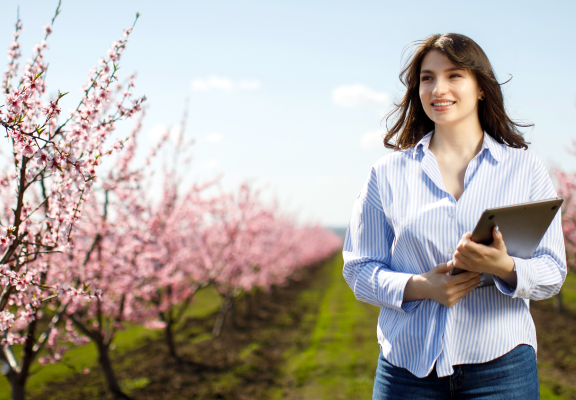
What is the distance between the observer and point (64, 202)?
8.31ft

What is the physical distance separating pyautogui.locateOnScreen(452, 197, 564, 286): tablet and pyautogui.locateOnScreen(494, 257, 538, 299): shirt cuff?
0.21 feet

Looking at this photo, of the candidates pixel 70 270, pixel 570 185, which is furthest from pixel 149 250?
pixel 570 185

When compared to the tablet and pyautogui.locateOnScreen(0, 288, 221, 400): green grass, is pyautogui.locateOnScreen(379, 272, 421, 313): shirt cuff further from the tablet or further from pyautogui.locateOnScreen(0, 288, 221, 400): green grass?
pyautogui.locateOnScreen(0, 288, 221, 400): green grass

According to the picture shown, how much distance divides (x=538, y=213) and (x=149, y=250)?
264 inches

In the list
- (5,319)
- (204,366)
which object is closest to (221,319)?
(204,366)

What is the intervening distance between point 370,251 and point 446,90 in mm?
758

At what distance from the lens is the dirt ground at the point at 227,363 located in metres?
6.45

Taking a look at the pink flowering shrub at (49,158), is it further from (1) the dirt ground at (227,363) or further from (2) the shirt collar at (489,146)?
(1) the dirt ground at (227,363)

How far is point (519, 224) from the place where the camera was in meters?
1.45

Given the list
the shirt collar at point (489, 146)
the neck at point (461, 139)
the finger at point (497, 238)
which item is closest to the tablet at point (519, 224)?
the finger at point (497, 238)

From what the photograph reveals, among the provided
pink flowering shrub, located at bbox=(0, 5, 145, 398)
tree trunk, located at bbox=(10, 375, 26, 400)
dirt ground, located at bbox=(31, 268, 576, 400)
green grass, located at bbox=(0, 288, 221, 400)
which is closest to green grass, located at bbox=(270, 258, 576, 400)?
dirt ground, located at bbox=(31, 268, 576, 400)

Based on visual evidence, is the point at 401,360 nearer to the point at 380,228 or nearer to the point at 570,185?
the point at 380,228

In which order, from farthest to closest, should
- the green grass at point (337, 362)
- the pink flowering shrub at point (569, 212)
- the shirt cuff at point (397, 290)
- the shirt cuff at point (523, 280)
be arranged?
1. the pink flowering shrub at point (569, 212)
2. the green grass at point (337, 362)
3. the shirt cuff at point (397, 290)
4. the shirt cuff at point (523, 280)

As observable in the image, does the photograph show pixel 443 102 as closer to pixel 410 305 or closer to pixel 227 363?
pixel 410 305
